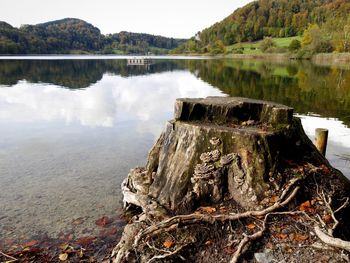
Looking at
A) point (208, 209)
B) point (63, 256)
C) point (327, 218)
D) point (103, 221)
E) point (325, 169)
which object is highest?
point (325, 169)

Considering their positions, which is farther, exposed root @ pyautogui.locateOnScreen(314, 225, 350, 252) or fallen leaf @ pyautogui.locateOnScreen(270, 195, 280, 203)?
fallen leaf @ pyautogui.locateOnScreen(270, 195, 280, 203)

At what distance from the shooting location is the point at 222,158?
7691mm

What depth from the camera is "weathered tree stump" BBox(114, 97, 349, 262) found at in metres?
7.46

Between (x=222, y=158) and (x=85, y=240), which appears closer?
(x=222, y=158)

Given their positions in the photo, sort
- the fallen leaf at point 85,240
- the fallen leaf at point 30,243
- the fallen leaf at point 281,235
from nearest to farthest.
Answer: the fallen leaf at point 281,235
the fallen leaf at point 30,243
the fallen leaf at point 85,240

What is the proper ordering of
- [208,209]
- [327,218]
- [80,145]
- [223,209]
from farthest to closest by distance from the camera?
[80,145] → [208,209] → [223,209] → [327,218]

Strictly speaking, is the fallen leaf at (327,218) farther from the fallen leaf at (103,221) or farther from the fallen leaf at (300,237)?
the fallen leaf at (103,221)

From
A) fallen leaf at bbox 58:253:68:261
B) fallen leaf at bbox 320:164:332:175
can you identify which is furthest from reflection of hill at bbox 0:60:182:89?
fallen leaf at bbox 320:164:332:175

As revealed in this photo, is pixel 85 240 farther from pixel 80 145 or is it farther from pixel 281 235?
pixel 80 145

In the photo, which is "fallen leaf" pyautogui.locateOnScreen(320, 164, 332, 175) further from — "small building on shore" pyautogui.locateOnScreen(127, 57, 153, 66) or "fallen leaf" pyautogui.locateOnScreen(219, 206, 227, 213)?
"small building on shore" pyautogui.locateOnScreen(127, 57, 153, 66)

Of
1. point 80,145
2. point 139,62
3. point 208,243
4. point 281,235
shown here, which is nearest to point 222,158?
point 208,243

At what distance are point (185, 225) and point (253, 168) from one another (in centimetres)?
210

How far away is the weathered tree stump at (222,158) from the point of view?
746cm

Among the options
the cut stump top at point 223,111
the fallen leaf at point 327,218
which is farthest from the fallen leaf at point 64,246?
the fallen leaf at point 327,218
